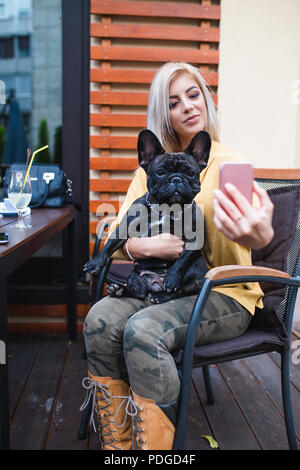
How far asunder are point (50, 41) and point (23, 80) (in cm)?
100

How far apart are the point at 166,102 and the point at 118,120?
119 centimetres

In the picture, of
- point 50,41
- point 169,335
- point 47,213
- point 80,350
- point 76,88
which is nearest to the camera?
point 169,335

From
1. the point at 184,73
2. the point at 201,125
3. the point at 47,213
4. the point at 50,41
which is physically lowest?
the point at 47,213

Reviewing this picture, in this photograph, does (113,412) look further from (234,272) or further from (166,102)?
(166,102)

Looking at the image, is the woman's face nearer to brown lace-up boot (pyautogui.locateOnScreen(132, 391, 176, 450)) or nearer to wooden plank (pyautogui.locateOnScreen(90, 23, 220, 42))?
brown lace-up boot (pyautogui.locateOnScreen(132, 391, 176, 450))

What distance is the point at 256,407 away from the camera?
6.48 feet

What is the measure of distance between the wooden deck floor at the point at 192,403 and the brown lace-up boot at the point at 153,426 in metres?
0.54

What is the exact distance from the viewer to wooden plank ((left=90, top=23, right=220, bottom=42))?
8.93 feet

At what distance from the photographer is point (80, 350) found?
8.61ft

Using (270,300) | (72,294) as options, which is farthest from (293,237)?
(72,294)

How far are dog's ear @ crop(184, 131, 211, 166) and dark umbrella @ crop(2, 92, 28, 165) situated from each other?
3261mm
